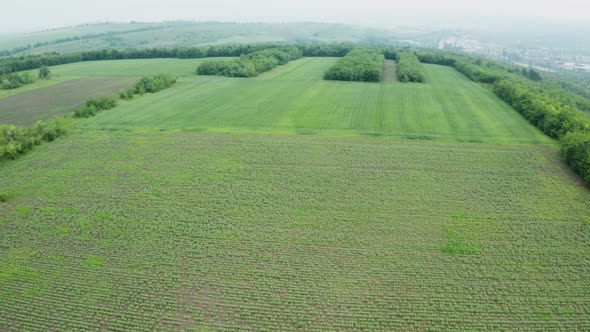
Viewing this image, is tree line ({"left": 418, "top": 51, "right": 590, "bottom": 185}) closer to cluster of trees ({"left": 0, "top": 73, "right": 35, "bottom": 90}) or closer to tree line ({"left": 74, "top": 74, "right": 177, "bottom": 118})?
tree line ({"left": 74, "top": 74, "right": 177, "bottom": 118})

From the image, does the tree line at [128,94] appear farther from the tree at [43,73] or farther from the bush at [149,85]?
the tree at [43,73]

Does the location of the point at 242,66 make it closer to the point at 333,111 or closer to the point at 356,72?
the point at 356,72

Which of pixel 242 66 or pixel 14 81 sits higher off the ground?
pixel 242 66

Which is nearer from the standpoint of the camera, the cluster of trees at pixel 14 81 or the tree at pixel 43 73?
the cluster of trees at pixel 14 81

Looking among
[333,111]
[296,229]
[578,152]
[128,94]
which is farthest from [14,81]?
[578,152]

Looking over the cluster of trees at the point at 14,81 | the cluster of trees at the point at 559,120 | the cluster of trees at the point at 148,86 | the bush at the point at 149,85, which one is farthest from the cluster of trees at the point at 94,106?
the cluster of trees at the point at 559,120

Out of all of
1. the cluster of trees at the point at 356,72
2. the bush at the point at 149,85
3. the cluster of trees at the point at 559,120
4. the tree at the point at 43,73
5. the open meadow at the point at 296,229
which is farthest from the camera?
the tree at the point at 43,73
